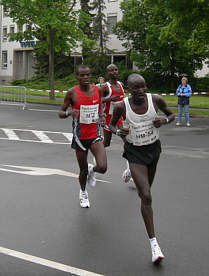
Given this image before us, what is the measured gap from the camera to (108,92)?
848 centimetres

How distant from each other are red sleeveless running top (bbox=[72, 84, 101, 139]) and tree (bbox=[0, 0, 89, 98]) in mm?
20967

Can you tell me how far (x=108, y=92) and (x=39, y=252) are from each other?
13.5 ft

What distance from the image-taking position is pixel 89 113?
6.57 meters

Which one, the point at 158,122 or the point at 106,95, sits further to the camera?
the point at 106,95

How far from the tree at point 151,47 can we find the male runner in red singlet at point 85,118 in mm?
36420

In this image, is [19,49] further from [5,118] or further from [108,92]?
[108,92]

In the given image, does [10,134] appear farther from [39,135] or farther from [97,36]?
[97,36]

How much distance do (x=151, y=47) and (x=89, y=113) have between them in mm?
38364

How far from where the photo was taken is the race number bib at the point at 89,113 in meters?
6.54

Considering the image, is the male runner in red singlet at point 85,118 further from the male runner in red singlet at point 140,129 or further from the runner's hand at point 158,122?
the runner's hand at point 158,122

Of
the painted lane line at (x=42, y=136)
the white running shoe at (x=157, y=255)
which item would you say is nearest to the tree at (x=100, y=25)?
the painted lane line at (x=42, y=136)

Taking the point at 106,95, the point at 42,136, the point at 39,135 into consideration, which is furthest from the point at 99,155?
the point at 39,135

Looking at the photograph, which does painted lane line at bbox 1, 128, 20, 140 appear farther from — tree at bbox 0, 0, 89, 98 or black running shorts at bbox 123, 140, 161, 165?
tree at bbox 0, 0, 89, 98

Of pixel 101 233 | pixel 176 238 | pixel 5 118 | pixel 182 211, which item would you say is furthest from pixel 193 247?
pixel 5 118
